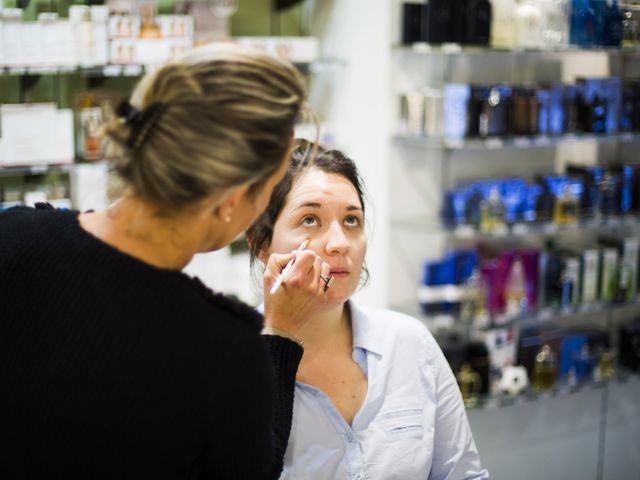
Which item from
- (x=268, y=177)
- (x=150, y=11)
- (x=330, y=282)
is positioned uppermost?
(x=150, y=11)

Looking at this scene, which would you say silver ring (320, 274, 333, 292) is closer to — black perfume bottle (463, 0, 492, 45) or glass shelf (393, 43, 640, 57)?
glass shelf (393, 43, 640, 57)

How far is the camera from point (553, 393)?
4133 millimetres

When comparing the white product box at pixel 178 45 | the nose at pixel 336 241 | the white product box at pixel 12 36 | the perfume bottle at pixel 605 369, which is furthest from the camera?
the perfume bottle at pixel 605 369

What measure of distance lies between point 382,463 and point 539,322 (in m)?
2.81

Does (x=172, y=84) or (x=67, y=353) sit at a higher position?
(x=172, y=84)

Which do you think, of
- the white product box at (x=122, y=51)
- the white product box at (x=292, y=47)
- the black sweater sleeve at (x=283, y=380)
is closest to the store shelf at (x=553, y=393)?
the white product box at (x=292, y=47)

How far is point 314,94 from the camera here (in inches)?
167

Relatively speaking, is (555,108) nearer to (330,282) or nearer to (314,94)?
(314,94)

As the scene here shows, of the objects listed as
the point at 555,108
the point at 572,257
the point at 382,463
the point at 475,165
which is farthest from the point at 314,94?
the point at 382,463

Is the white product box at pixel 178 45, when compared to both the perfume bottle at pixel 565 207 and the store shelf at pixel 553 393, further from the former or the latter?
the store shelf at pixel 553 393

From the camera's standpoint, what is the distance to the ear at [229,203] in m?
1.15

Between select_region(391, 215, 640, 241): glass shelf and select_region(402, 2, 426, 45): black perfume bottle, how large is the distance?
2.54 ft

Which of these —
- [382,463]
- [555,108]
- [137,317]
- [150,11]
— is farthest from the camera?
[555,108]

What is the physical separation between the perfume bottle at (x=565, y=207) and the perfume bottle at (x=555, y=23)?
0.65m
